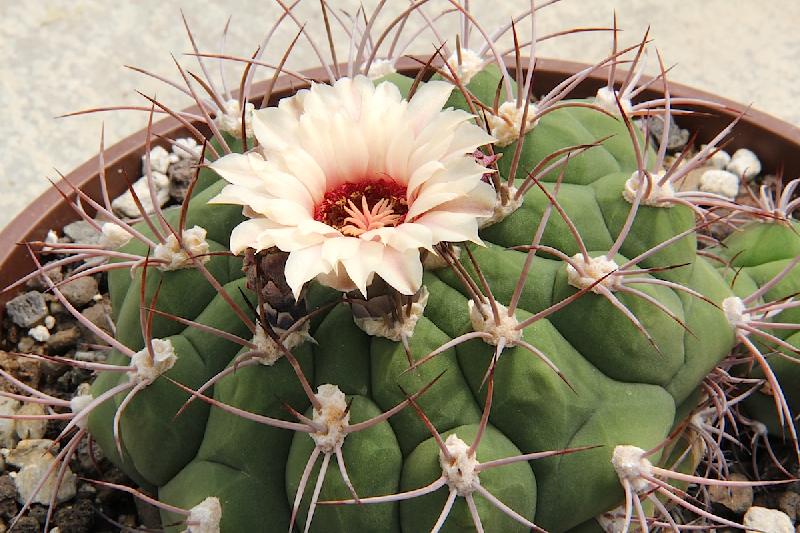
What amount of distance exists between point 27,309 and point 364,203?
2.45ft

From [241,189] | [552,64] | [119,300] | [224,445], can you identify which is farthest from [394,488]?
[552,64]

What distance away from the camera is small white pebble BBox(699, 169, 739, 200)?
1338 mm

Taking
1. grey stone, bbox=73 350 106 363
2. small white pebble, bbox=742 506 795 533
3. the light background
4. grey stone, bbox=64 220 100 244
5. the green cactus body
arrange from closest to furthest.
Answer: the green cactus body < small white pebble, bbox=742 506 795 533 < grey stone, bbox=73 350 106 363 < grey stone, bbox=64 220 100 244 < the light background

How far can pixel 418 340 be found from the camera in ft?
2.30

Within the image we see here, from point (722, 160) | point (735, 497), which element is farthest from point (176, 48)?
point (735, 497)

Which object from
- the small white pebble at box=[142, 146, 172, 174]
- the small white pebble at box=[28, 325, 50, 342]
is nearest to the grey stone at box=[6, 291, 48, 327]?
the small white pebble at box=[28, 325, 50, 342]

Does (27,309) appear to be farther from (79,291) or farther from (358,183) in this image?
(358,183)

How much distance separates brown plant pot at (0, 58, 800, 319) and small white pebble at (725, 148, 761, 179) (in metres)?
0.01

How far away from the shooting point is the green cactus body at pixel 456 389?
70 centimetres

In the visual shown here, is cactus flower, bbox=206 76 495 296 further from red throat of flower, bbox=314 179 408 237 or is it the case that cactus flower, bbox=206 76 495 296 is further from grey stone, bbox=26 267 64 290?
grey stone, bbox=26 267 64 290

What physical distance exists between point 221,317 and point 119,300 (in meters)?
0.23

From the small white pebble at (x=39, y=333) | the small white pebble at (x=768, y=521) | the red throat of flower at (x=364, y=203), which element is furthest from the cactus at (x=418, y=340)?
the small white pebble at (x=39, y=333)

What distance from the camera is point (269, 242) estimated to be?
0.58 m

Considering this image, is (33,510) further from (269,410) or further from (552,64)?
(552,64)
